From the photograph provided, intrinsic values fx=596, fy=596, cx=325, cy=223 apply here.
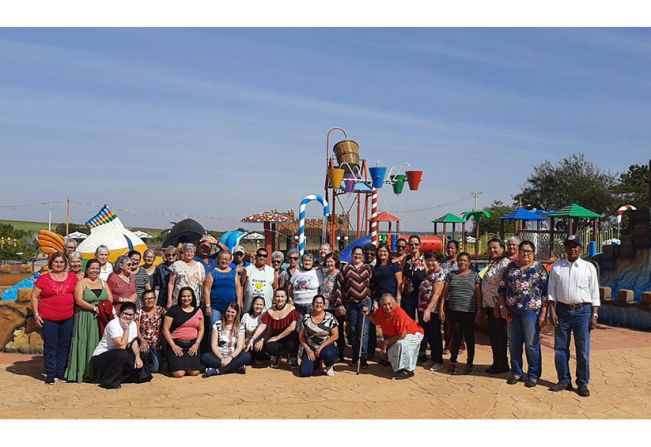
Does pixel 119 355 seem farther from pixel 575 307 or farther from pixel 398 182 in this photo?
pixel 398 182

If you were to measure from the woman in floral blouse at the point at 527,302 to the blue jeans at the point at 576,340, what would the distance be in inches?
7.6

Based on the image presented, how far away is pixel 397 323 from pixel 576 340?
1.90 meters

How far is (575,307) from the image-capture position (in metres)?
6.05

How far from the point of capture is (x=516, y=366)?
6.45 metres

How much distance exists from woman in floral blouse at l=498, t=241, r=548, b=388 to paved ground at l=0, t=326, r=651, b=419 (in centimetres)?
41

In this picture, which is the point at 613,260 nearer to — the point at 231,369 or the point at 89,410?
the point at 231,369

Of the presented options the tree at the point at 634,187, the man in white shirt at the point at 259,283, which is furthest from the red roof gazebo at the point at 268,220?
the tree at the point at 634,187

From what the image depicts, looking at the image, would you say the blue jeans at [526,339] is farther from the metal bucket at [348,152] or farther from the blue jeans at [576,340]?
the metal bucket at [348,152]

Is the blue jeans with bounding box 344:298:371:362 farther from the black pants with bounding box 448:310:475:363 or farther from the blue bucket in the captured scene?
the blue bucket

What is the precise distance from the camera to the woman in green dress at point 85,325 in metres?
6.66

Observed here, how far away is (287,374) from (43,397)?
2.58 meters

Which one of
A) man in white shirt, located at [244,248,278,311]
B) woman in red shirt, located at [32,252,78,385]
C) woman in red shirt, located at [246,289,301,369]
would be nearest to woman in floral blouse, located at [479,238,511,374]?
woman in red shirt, located at [246,289,301,369]

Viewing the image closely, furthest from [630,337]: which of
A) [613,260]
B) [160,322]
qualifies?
[160,322]

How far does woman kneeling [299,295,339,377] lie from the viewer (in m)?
6.84
